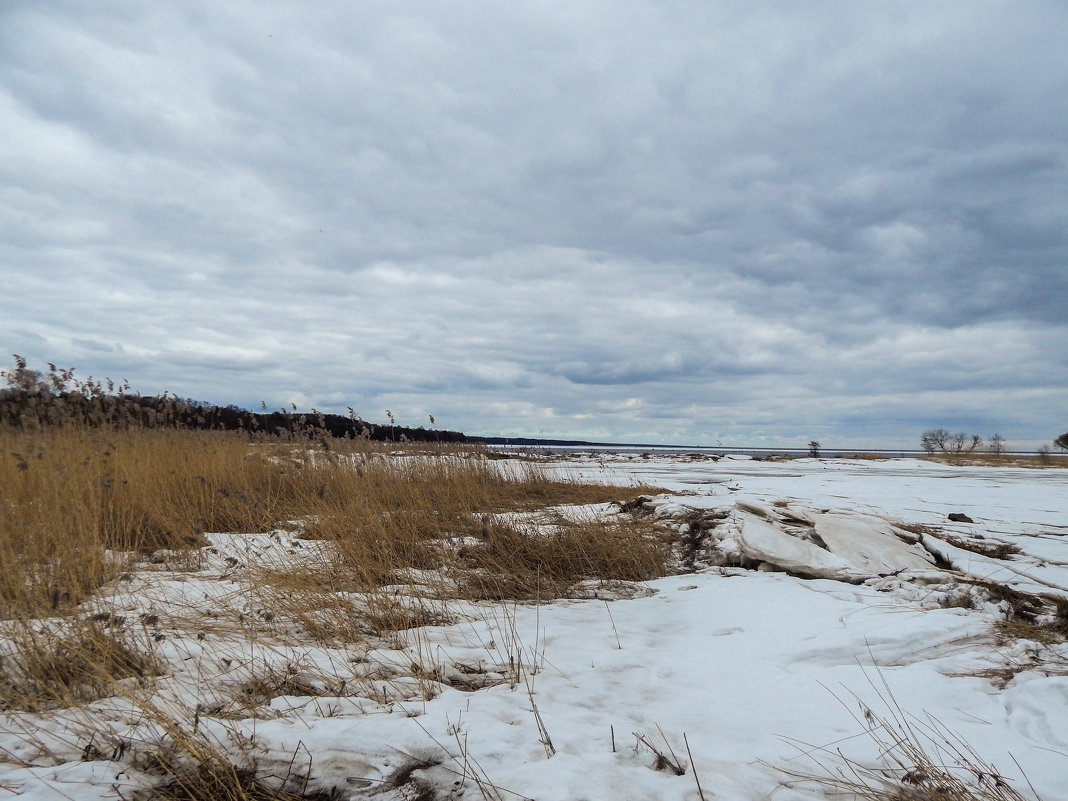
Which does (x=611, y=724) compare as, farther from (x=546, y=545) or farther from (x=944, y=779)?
(x=546, y=545)

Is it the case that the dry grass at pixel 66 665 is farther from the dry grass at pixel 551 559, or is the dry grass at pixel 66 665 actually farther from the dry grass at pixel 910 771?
the dry grass at pixel 910 771

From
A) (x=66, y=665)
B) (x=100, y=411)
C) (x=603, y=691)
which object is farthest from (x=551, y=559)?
(x=100, y=411)

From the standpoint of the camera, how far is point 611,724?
2355mm

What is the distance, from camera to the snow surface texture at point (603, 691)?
1.96 m

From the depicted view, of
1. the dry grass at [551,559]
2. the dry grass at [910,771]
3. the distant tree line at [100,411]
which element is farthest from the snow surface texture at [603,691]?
the distant tree line at [100,411]

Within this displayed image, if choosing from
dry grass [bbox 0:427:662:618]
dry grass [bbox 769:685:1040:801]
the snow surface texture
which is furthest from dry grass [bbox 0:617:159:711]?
dry grass [bbox 769:685:1040:801]

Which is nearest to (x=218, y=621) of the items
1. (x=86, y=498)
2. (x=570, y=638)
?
(x=570, y=638)

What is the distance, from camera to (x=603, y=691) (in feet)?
9.08

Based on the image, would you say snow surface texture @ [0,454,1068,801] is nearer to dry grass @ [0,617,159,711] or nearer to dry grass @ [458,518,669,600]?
dry grass @ [0,617,159,711]

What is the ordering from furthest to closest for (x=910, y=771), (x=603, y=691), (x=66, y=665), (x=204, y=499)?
(x=204, y=499)
(x=603, y=691)
(x=66, y=665)
(x=910, y=771)

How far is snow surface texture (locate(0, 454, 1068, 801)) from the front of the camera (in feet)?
6.41

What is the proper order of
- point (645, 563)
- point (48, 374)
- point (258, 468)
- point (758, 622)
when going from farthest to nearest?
point (258, 468)
point (48, 374)
point (645, 563)
point (758, 622)

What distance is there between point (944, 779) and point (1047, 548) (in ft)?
18.6

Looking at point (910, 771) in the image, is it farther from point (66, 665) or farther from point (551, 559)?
point (551, 559)
